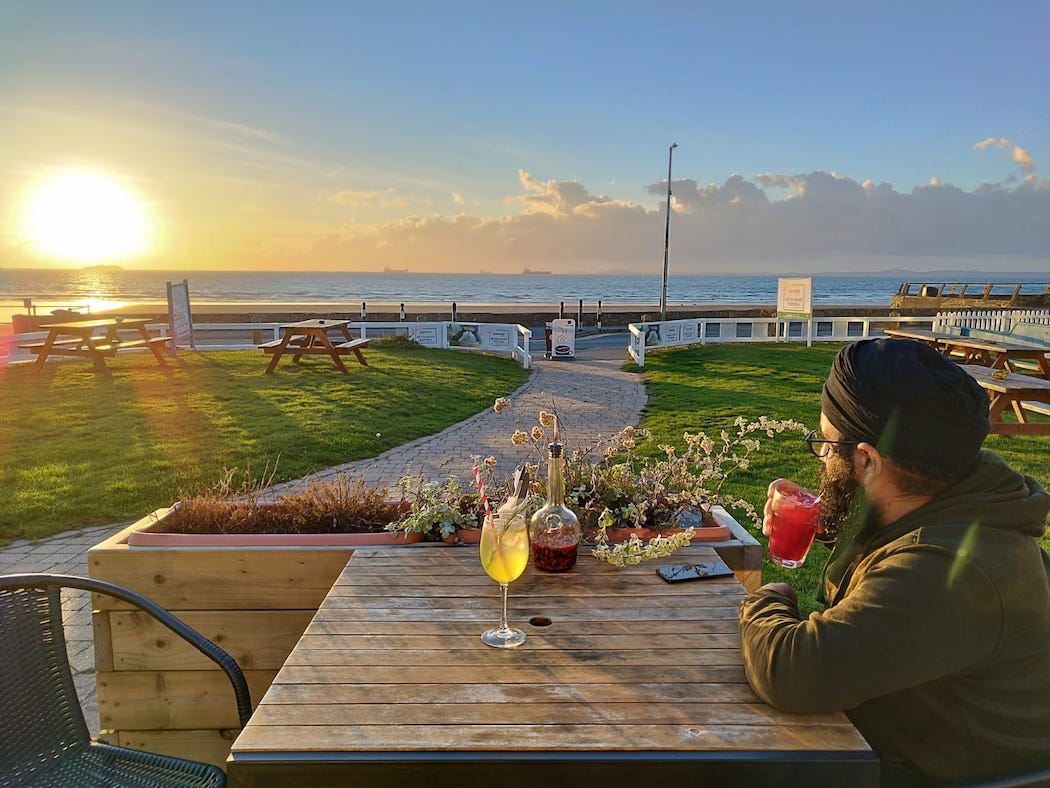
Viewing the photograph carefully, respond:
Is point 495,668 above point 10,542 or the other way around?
above

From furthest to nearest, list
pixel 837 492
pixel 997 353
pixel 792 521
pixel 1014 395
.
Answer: pixel 997 353, pixel 1014 395, pixel 792 521, pixel 837 492

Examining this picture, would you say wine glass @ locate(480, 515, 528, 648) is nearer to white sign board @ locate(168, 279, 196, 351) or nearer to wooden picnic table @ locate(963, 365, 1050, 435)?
wooden picnic table @ locate(963, 365, 1050, 435)

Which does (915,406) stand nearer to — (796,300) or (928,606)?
(928,606)

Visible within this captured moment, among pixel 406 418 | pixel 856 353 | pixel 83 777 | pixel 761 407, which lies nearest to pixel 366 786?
pixel 83 777

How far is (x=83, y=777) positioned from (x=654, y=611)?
1637mm

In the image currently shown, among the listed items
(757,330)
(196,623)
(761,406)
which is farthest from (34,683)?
(757,330)

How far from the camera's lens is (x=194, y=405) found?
1009 centimetres

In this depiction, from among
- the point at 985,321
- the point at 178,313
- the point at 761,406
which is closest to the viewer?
the point at 761,406

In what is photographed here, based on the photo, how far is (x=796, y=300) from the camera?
20188 mm

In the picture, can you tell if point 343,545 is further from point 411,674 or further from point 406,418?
point 406,418

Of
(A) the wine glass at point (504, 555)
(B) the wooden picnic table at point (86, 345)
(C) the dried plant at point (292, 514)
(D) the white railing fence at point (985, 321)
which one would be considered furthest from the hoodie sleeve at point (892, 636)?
(D) the white railing fence at point (985, 321)

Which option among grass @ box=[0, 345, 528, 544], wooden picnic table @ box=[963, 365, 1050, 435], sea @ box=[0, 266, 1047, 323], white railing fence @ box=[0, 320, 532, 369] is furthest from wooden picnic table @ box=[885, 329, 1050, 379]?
sea @ box=[0, 266, 1047, 323]

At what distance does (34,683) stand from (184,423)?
744 centimetres

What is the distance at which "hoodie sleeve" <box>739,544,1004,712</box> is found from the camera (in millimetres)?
1361
